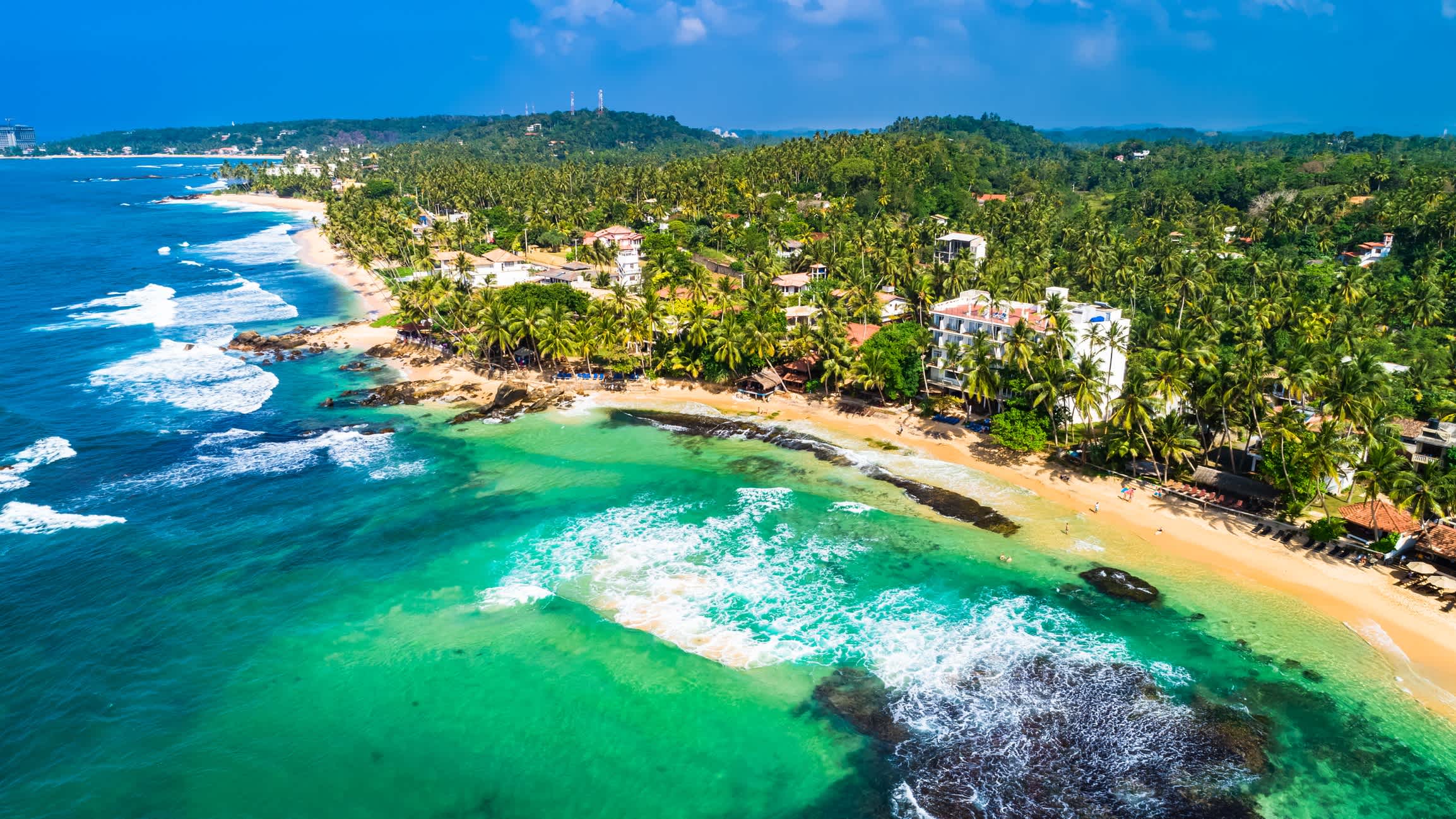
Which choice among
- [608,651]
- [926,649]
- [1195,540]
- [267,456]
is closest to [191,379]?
[267,456]

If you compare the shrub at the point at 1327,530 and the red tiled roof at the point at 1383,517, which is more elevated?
the red tiled roof at the point at 1383,517

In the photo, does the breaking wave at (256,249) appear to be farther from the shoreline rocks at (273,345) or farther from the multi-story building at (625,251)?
the multi-story building at (625,251)

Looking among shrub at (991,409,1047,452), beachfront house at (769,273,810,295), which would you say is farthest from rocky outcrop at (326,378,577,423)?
shrub at (991,409,1047,452)

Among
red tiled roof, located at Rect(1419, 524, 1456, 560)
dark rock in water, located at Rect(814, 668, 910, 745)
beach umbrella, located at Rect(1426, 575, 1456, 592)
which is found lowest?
dark rock in water, located at Rect(814, 668, 910, 745)

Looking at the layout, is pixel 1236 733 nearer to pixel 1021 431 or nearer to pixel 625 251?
pixel 1021 431

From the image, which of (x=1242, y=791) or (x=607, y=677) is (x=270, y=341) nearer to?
(x=607, y=677)

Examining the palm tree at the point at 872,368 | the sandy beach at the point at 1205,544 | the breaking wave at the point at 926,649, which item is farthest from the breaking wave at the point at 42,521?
the palm tree at the point at 872,368

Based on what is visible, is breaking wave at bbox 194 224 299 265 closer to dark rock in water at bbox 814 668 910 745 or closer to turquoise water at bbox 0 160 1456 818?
turquoise water at bbox 0 160 1456 818
